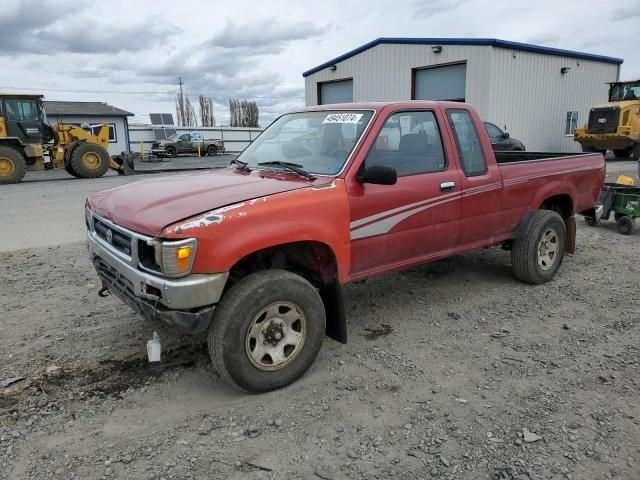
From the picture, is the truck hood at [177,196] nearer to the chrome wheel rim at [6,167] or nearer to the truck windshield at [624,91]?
the chrome wheel rim at [6,167]

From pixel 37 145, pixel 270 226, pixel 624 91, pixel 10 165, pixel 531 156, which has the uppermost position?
pixel 624 91

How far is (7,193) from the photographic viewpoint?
1466 centimetres

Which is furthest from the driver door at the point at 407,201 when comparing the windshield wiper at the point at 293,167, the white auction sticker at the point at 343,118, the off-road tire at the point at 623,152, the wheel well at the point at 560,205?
the off-road tire at the point at 623,152

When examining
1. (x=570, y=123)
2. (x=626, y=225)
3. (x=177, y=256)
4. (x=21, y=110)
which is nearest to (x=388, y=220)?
(x=177, y=256)

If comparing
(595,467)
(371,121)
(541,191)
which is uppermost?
(371,121)

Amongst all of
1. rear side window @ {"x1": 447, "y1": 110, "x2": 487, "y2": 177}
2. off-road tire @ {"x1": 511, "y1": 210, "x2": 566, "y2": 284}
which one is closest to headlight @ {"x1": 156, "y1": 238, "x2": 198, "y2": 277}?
rear side window @ {"x1": 447, "y1": 110, "x2": 487, "y2": 177}

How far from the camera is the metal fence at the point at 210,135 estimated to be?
135 ft

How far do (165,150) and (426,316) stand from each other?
34.9 m

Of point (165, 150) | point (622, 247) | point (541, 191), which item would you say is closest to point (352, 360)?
point (541, 191)

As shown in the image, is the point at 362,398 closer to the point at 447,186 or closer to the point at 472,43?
the point at 447,186

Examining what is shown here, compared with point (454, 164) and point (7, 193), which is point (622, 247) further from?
point (7, 193)

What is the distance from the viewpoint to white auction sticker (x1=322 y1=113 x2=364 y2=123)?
13.7ft

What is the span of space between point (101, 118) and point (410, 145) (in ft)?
119

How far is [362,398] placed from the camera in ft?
11.0
